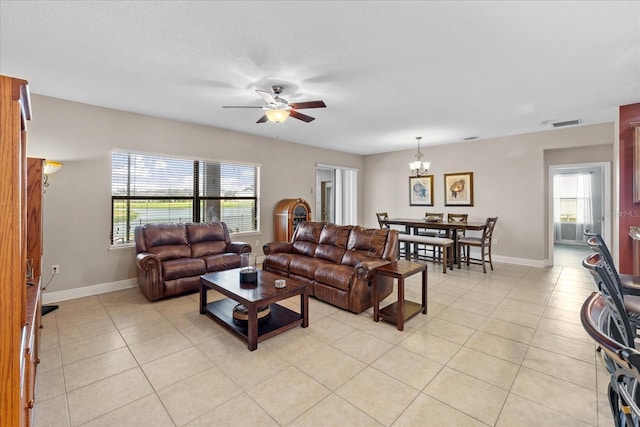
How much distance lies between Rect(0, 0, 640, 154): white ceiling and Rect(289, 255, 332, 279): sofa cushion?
222 cm

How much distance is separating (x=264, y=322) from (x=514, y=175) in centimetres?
576

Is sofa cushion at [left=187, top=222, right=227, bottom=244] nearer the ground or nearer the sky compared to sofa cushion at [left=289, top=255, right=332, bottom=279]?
nearer the sky

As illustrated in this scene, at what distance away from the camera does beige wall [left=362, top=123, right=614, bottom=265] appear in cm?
531

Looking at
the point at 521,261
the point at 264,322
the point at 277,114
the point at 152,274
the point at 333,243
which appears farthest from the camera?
the point at 521,261

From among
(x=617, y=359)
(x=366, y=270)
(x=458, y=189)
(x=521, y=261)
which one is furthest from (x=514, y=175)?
(x=617, y=359)

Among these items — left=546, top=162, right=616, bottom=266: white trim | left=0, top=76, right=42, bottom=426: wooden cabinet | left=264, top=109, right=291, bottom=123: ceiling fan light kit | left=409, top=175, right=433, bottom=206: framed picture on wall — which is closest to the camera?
left=0, top=76, right=42, bottom=426: wooden cabinet

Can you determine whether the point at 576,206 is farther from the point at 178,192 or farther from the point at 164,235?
the point at 164,235

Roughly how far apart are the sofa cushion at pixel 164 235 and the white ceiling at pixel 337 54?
1.76 meters

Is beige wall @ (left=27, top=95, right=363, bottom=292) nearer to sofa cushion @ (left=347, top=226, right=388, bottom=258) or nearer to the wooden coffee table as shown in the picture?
the wooden coffee table

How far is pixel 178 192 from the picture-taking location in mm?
4941

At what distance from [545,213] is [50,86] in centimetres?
814

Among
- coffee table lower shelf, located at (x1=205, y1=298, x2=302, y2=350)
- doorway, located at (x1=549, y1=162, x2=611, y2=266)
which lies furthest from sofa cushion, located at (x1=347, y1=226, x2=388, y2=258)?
doorway, located at (x1=549, y1=162, x2=611, y2=266)

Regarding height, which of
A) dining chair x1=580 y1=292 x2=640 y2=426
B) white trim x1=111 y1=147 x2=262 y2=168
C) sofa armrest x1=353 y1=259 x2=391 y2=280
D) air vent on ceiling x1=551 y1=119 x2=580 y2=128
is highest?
air vent on ceiling x1=551 y1=119 x2=580 y2=128

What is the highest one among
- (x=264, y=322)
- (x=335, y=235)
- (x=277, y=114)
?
(x=277, y=114)
